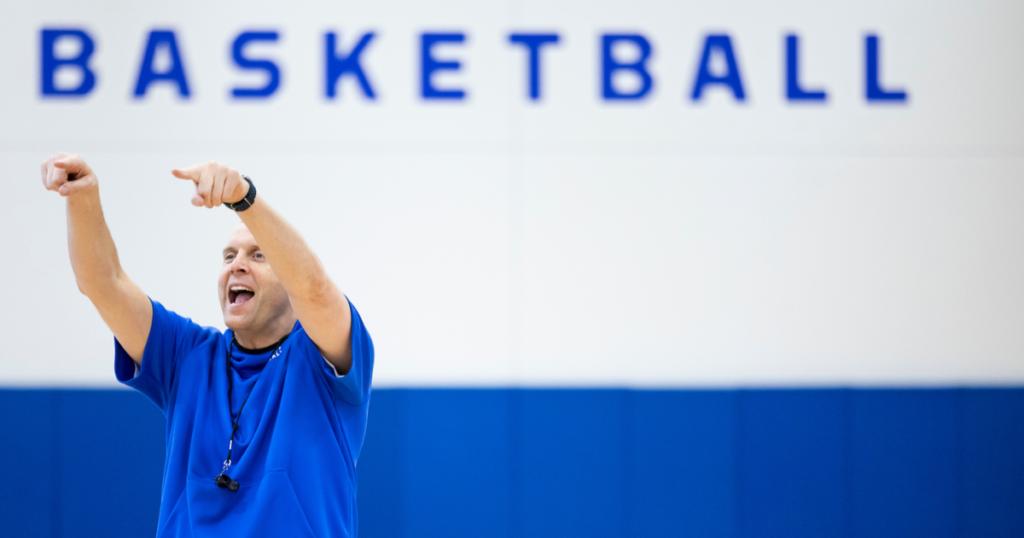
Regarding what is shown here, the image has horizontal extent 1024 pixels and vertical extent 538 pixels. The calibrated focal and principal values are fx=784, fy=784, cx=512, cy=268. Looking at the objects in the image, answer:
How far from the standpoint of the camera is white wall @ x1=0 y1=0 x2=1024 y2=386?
2711 millimetres

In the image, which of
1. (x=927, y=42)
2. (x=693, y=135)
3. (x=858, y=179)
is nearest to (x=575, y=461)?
(x=693, y=135)

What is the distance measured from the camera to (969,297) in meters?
2.83

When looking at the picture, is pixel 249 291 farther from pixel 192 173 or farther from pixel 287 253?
pixel 192 173

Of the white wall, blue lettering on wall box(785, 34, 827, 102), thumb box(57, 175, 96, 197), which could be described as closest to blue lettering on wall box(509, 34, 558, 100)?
the white wall

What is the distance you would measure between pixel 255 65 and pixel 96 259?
1478 mm

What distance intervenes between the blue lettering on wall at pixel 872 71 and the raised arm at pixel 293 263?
2220 mm

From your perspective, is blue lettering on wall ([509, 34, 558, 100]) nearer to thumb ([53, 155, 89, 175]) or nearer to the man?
the man

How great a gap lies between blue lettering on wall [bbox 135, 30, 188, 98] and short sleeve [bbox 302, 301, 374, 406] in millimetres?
1646

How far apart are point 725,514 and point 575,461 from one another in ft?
1.85

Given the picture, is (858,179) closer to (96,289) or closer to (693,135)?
(693,135)

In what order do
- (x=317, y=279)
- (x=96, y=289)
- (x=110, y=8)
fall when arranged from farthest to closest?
(x=110, y=8) → (x=96, y=289) → (x=317, y=279)

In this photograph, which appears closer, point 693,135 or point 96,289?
point 96,289

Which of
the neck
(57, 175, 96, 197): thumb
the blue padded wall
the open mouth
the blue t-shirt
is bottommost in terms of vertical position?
the blue padded wall

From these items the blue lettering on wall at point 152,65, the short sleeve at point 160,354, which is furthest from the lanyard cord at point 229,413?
the blue lettering on wall at point 152,65
